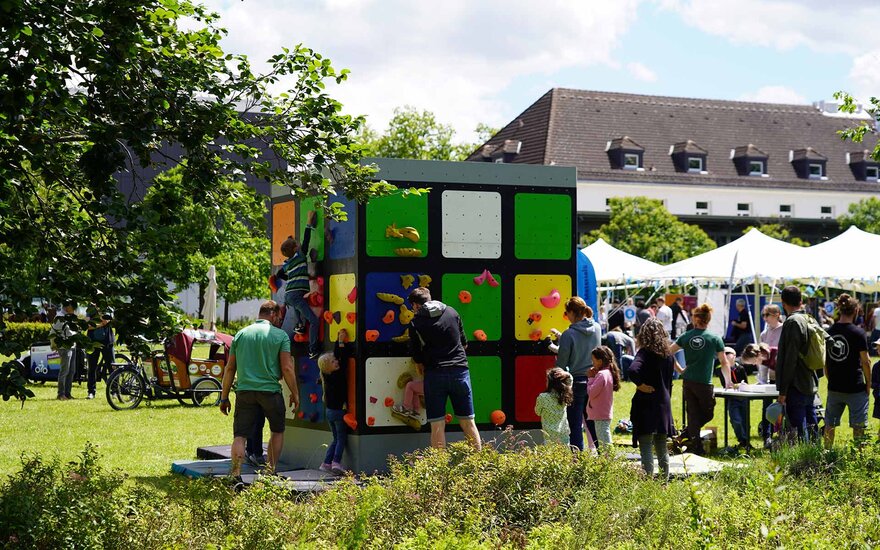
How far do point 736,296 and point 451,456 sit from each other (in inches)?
1090

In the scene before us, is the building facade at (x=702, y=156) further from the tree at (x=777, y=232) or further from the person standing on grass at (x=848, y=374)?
the person standing on grass at (x=848, y=374)

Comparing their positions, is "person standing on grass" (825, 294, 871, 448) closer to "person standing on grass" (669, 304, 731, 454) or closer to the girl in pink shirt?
"person standing on grass" (669, 304, 731, 454)

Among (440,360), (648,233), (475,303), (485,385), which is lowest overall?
Answer: (485,385)

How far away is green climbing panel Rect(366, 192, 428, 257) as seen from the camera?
37.3 ft

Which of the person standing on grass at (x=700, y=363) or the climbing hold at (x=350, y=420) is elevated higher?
the person standing on grass at (x=700, y=363)

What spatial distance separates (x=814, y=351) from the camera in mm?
11906

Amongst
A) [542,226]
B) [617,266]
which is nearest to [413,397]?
[542,226]

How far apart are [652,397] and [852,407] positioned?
115 inches

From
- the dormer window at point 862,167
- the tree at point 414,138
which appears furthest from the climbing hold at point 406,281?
→ the dormer window at point 862,167

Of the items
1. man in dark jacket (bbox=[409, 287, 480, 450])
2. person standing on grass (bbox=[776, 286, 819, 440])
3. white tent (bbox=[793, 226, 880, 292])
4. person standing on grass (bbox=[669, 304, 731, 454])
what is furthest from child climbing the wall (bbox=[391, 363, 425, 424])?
white tent (bbox=[793, 226, 880, 292])

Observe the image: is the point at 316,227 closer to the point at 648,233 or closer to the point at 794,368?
the point at 794,368

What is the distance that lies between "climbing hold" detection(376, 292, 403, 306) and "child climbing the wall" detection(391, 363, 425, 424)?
0.64m

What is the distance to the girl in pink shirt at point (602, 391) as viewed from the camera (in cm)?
1102

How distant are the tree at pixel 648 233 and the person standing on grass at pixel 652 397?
4626 cm
